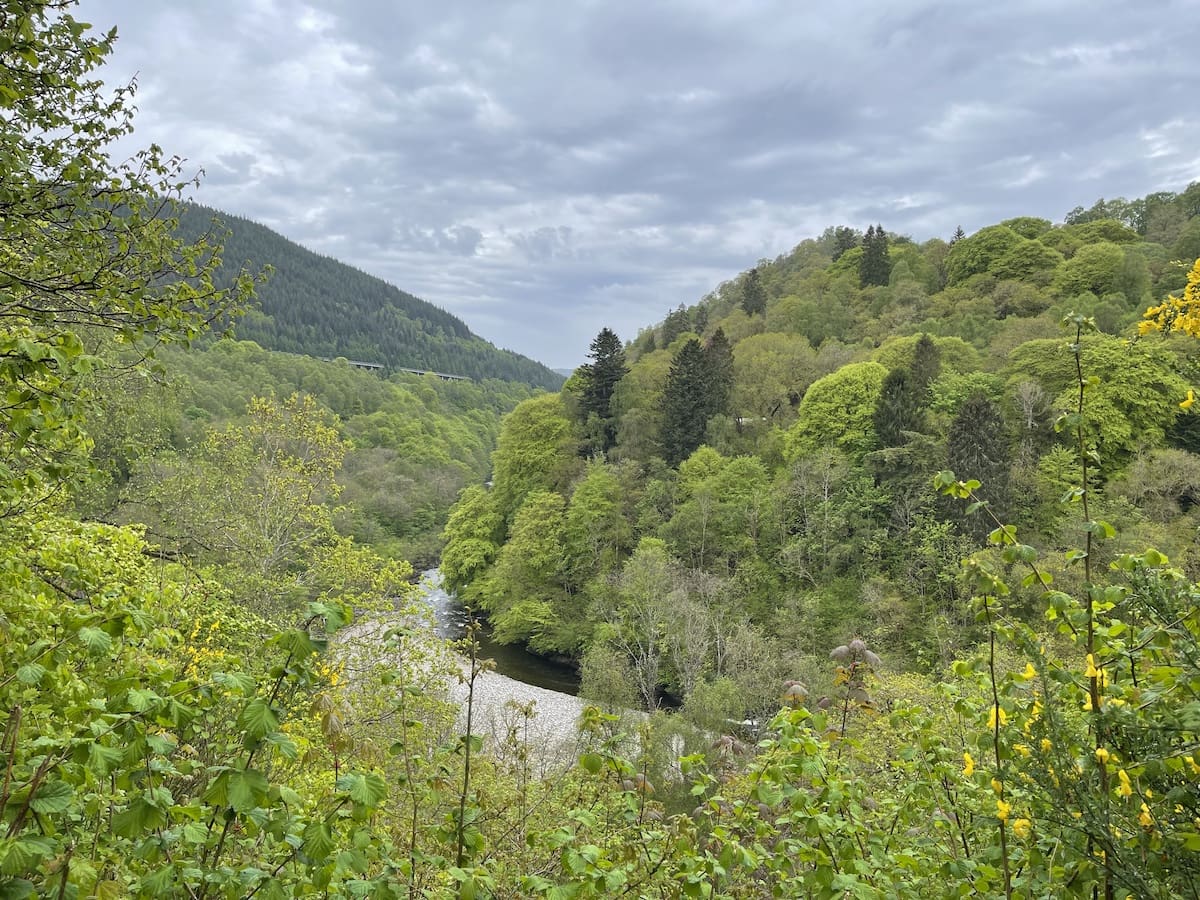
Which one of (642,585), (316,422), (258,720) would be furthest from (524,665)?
(258,720)

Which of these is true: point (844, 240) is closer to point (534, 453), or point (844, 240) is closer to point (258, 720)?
point (534, 453)

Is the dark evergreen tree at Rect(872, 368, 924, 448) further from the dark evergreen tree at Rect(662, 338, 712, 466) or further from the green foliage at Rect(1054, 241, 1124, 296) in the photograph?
the green foliage at Rect(1054, 241, 1124, 296)

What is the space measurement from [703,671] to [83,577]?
61.3ft

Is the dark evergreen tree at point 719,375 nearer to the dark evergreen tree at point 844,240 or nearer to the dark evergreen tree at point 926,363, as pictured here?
the dark evergreen tree at point 926,363

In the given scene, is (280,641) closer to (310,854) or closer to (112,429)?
(310,854)

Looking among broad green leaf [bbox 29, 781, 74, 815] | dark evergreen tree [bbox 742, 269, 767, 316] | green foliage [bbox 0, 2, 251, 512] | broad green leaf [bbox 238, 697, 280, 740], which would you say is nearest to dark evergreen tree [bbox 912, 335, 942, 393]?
dark evergreen tree [bbox 742, 269, 767, 316]

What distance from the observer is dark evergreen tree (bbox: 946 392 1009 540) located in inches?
794

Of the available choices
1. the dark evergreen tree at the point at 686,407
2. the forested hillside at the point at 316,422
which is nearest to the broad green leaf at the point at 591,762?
the forested hillside at the point at 316,422

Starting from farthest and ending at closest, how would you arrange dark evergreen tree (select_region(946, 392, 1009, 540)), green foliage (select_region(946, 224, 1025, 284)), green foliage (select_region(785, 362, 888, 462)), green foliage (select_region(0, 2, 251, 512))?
green foliage (select_region(946, 224, 1025, 284)) < green foliage (select_region(785, 362, 888, 462)) < dark evergreen tree (select_region(946, 392, 1009, 540)) < green foliage (select_region(0, 2, 251, 512))

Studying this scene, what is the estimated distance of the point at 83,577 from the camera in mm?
3436

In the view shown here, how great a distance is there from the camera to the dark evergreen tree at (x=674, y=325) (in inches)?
1971

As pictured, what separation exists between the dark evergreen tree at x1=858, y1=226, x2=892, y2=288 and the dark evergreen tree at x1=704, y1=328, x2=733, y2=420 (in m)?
19.7

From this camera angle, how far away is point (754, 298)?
52.3m

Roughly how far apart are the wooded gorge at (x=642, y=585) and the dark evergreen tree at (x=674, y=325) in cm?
67
